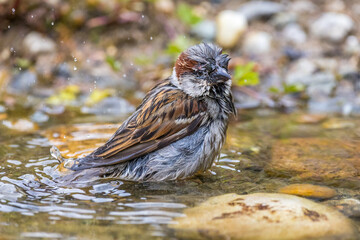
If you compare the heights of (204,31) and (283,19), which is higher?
(283,19)

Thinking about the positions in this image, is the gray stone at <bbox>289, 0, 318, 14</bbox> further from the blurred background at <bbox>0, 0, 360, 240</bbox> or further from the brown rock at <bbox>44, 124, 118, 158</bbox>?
the brown rock at <bbox>44, 124, 118, 158</bbox>

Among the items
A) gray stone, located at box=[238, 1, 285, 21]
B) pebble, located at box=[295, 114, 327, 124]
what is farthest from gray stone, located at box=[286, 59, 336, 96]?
gray stone, located at box=[238, 1, 285, 21]

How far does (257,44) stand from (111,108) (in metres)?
2.19

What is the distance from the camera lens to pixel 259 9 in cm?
715

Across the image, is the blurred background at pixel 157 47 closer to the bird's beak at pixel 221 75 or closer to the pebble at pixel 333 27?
the pebble at pixel 333 27

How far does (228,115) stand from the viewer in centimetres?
401

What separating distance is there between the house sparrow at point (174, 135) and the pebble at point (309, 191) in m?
0.64

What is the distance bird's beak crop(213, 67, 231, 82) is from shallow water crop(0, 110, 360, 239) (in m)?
0.68

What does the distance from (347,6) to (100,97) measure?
3.67 m

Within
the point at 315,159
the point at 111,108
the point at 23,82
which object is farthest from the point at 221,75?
the point at 23,82

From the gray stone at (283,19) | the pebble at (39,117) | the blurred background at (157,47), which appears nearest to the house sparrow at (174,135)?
the pebble at (39,117)

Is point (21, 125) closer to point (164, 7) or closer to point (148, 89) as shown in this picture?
point (148, 89)

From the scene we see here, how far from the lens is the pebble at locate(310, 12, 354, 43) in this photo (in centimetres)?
672

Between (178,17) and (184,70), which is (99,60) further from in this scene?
(184,70)
